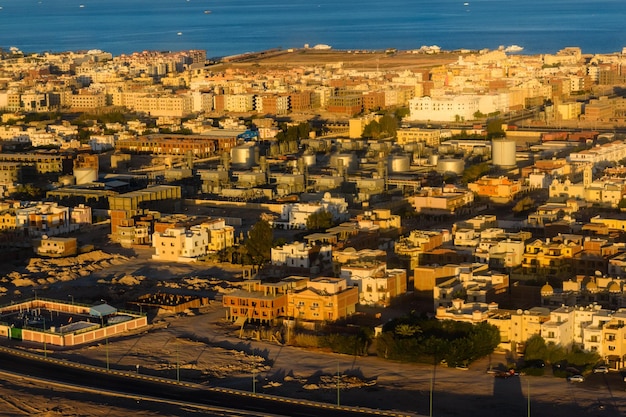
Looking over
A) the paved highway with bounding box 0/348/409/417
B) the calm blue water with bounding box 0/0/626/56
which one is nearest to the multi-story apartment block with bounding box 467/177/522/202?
the paved highway with bounding box 0/348/409/417

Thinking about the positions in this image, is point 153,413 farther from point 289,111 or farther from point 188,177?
point 289,111

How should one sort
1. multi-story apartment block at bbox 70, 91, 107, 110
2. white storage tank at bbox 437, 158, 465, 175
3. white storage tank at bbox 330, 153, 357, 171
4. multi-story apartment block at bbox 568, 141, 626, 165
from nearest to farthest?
multi-story apartment block at bbox 568, 141, 626, 165 → white storage tank at bbox 437, 158, 465, 175 → white storage tank at bbox 330, 153, 357, 171 → multi-story apartment block at bbox 70, 91, 107, 110

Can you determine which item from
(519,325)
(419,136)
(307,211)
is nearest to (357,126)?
(419,136)

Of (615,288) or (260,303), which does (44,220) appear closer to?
(260,303)

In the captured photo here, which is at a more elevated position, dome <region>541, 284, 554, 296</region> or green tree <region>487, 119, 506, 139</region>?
green tree <region>487, 119, 506, 139</region>

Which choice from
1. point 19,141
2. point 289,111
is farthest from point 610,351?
point 289,111

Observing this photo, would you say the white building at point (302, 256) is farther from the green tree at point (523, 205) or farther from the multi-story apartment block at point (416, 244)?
the green tree at point (523, 205)

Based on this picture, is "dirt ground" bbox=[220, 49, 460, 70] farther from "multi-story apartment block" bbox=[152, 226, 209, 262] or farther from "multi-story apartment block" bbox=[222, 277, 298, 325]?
"multi-story apartment block" bbox=[222, 277, 298, 325]

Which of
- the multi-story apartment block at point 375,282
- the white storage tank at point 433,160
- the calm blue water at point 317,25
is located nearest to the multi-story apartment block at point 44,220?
the multi-story apartment block at point 375,282
